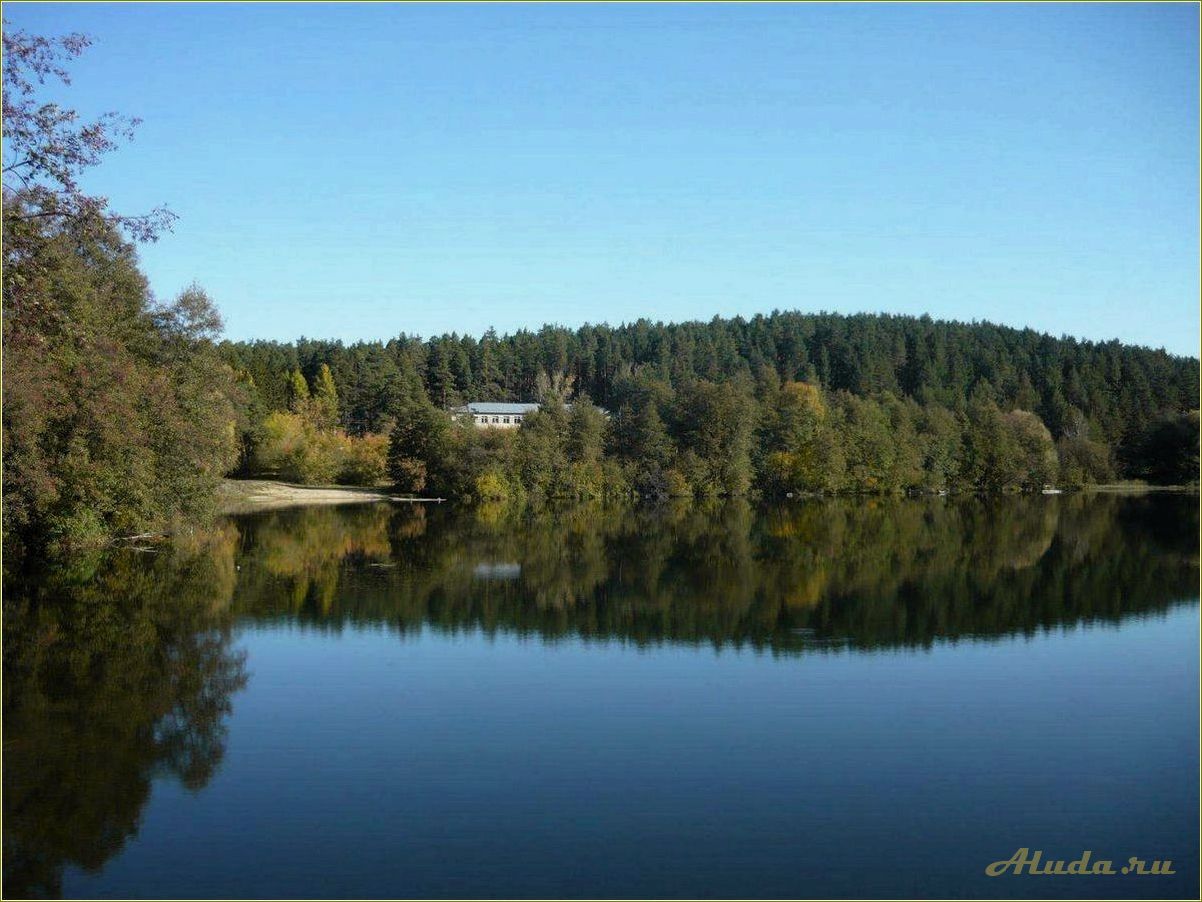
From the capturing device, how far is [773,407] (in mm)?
76500

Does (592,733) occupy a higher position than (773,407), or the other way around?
(773,407)

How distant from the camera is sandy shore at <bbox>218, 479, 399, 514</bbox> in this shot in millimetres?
58531

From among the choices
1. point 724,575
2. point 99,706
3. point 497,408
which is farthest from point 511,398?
point 99,706

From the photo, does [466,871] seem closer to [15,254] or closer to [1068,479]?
[15,254]

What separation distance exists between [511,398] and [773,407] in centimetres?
4414

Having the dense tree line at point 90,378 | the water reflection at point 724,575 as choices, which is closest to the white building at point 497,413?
the water reflection at point 724,575

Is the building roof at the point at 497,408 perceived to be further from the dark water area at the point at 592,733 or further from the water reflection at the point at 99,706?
the water reflection at the point at 99,706

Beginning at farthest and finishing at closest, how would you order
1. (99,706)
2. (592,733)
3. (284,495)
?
1. (284,495)
2. (99,706)
3. (592,733)

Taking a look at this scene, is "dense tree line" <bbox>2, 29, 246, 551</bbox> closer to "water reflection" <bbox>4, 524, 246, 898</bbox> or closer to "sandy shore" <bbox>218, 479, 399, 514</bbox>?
"water reflection" <bbox>4, 524, 246, 898</bbox>

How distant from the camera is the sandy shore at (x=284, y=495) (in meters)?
58.5

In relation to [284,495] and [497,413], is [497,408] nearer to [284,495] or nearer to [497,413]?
[497,413]

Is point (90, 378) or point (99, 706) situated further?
point (90, 378)

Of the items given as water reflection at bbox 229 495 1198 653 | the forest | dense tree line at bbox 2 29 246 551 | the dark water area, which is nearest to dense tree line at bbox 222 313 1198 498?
the forest

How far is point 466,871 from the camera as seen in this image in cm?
920
